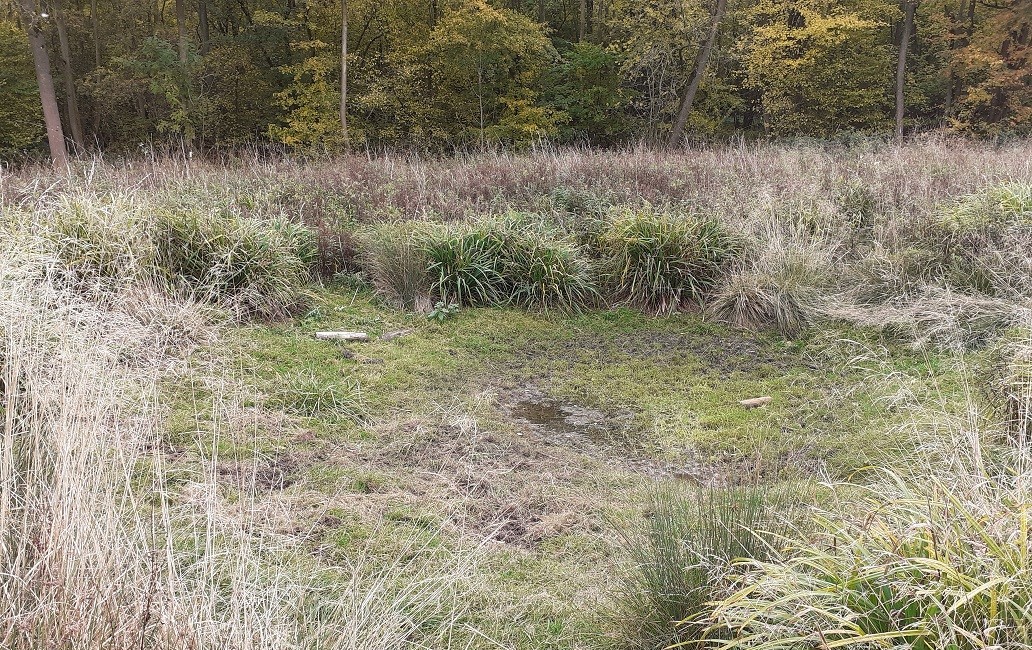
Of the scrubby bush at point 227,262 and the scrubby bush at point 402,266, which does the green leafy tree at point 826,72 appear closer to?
the scrubby bush at point 402,266

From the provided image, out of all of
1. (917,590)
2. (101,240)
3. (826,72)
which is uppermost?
(826,72)

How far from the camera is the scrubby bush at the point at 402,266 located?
6.59 m

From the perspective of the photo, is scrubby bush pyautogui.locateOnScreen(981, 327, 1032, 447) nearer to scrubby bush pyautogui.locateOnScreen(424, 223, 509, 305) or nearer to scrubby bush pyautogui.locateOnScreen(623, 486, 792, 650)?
scrubby bush pyautogui.locateOnScreen(623, 486, 792, 650)

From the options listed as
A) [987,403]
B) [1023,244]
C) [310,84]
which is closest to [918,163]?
[1023,244]

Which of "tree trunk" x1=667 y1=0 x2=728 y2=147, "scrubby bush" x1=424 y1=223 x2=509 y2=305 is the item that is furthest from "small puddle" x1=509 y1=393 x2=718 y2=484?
"tree trunk" x1=667 y1=0 x2=728 y2=147

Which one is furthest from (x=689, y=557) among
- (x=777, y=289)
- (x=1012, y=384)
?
(x=777, y=289)

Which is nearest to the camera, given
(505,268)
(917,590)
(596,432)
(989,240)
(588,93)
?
(917,590)

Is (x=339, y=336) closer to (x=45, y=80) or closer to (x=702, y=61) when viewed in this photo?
(x=45, y=80)

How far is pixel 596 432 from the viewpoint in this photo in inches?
175

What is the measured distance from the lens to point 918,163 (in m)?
9.36

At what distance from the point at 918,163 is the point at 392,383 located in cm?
810

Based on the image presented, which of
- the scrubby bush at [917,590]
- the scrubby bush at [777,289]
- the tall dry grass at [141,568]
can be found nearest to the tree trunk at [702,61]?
the scrubby bush at [777,289]

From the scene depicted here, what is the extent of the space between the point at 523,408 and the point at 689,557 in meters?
2.50

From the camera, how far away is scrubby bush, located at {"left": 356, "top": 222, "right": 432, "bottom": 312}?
6594 millimetres
